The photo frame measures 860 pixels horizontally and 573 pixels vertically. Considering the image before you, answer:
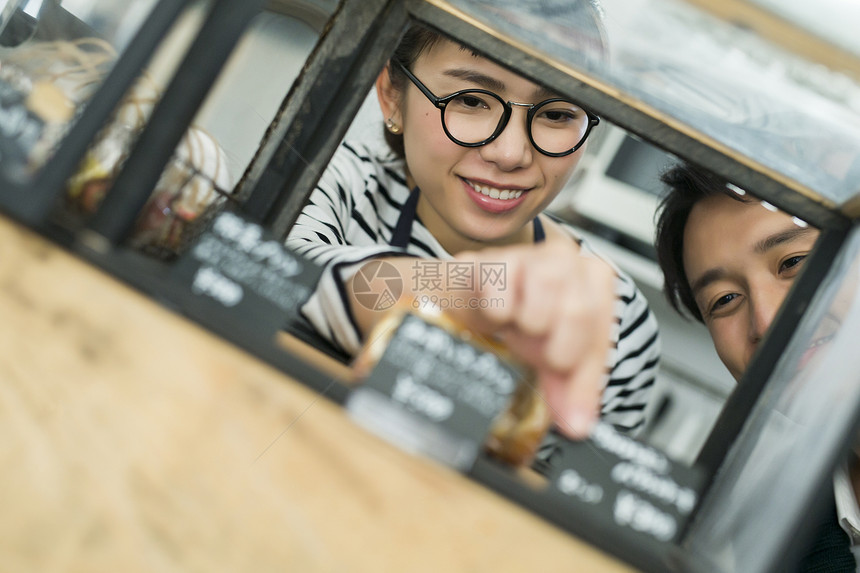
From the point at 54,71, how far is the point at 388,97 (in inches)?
13.9

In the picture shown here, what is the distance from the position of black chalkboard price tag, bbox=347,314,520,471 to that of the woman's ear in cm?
35

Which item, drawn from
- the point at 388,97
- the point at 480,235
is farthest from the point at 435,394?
the point at 388,97

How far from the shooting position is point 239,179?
60 cm

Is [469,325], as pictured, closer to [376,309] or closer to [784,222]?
[376,309]

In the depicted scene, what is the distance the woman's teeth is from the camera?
699 mm

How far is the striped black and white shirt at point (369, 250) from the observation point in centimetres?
55

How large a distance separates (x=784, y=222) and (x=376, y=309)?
1.62 feet

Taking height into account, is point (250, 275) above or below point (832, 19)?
below

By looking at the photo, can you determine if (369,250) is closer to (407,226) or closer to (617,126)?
(407,226)

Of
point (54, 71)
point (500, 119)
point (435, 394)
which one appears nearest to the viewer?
point (435, 394)

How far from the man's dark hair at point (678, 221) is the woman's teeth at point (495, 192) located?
0.63 feet

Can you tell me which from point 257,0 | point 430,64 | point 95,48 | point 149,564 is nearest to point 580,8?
point 430,64

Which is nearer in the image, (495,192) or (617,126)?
(617,126)

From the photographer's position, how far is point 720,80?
581 mm
